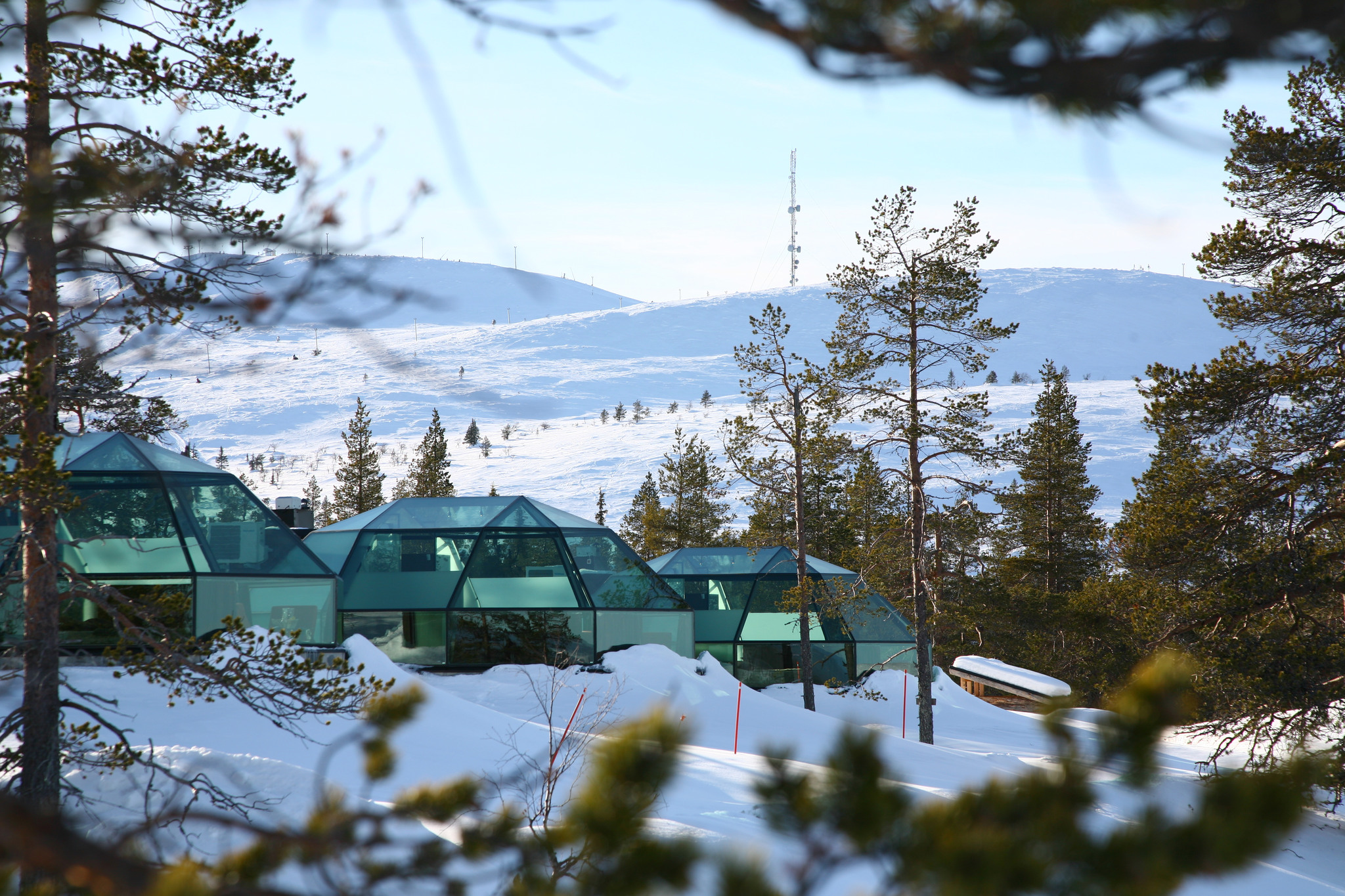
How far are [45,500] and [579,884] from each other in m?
5.12

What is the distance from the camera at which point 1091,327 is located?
17238 centimetres

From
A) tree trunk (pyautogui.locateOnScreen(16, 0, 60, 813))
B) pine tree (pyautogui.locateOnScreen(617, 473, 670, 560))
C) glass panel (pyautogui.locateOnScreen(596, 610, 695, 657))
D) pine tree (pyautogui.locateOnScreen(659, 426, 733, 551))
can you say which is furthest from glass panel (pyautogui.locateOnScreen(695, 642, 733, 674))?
tree trunk (pyautogui.locateOnScreen(16, 0, 60, 813))

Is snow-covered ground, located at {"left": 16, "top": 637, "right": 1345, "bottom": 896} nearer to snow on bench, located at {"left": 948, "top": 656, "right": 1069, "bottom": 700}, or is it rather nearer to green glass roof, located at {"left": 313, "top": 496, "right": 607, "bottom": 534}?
green glass roof, located at {"left": 313, "top": 496, "right": 607, "bottom": 534}

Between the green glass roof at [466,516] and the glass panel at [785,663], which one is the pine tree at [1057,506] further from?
the green glass roof at [466,516]

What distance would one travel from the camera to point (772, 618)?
2106cm

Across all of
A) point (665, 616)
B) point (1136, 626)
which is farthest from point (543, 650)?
point (1136, 626)

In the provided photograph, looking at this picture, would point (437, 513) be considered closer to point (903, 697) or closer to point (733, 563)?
point (733, 563)

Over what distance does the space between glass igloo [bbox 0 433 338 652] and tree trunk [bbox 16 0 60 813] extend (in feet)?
18.9

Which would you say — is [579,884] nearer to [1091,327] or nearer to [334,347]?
[334,347]

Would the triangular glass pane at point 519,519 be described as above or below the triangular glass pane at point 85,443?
below

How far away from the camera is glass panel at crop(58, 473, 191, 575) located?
39.3 ft

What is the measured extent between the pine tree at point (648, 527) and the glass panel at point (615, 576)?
14.2 meters

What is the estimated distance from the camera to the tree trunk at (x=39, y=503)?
5258 millimetres

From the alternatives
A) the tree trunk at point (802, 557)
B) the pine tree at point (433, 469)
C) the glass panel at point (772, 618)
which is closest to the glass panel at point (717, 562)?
the glass panel at point (772, 618)
